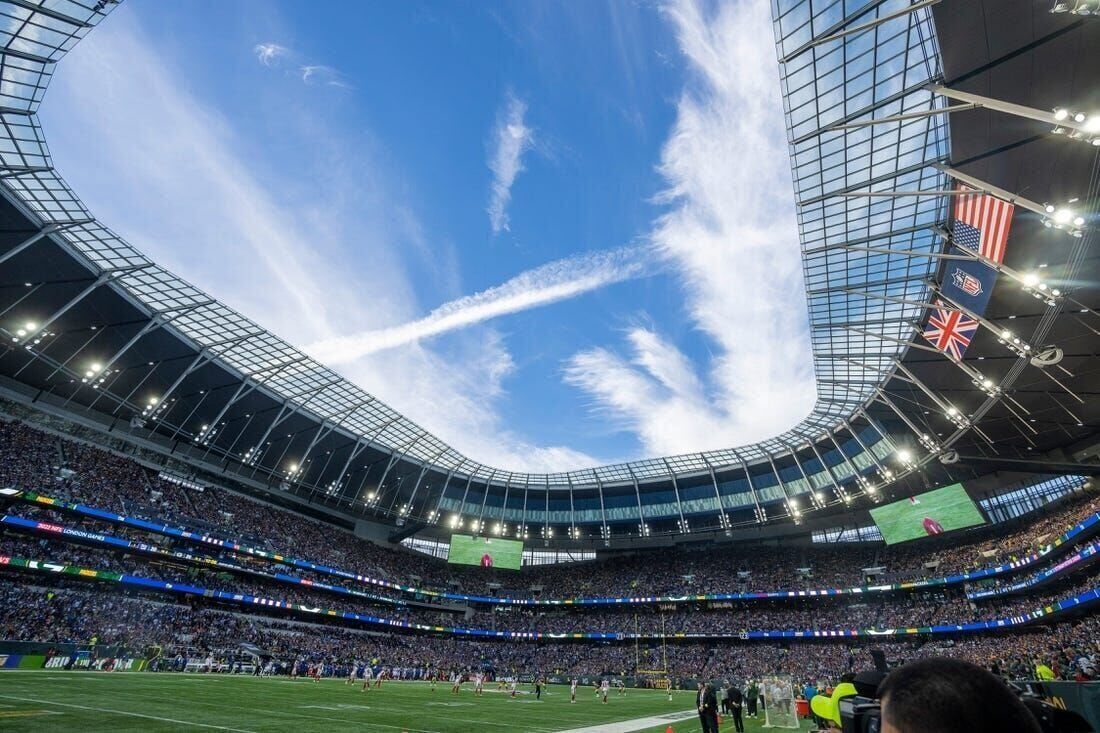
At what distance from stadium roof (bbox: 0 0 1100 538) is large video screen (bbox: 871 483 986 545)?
338 cm

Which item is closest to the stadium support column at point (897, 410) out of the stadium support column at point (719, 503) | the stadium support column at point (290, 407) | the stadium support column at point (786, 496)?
the stadium support column at point (786, 496)

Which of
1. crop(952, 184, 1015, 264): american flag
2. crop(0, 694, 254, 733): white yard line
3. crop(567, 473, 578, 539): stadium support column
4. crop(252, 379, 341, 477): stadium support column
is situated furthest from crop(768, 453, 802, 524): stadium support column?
crop(0, 694, 254, 733): white yard line

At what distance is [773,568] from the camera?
65312mm

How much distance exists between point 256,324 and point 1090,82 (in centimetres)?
4920

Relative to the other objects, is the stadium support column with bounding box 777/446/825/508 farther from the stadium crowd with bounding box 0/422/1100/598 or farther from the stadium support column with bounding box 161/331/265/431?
the stadium support column with bounding box 161/331/265/431

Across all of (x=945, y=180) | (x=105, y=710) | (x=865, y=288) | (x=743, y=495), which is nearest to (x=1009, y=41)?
(x=945, y=180)

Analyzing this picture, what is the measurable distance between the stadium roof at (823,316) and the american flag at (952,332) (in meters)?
0.97

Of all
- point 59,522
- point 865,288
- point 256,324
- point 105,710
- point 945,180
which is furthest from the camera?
point 256,324

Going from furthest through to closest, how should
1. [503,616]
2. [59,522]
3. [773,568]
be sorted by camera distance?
[503,616] < [773,568] < [59,522]

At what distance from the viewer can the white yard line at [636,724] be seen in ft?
55.5

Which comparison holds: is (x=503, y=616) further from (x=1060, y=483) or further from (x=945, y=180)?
(x=945, y=180)

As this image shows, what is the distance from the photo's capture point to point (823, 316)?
123ft

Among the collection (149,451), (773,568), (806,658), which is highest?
(773,568)

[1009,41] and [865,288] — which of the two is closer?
[1009,41]
